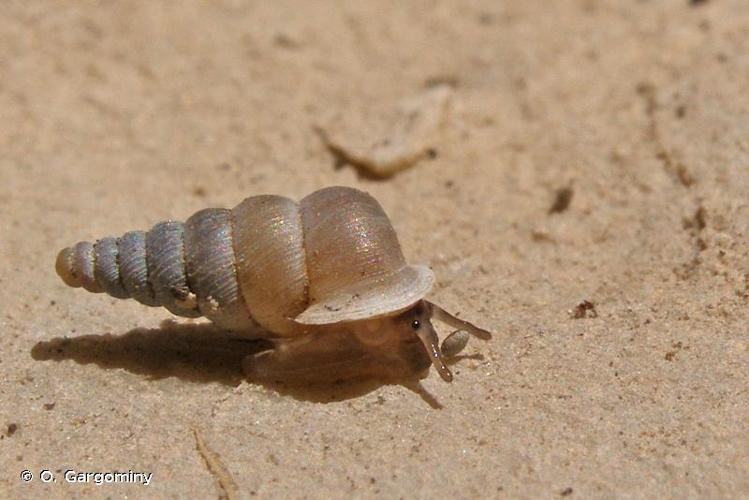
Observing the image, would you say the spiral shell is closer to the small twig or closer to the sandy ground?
the sandy ground

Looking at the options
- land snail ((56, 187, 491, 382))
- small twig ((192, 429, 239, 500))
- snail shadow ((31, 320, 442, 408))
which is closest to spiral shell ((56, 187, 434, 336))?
land snail ((56, 187, 491, 382))

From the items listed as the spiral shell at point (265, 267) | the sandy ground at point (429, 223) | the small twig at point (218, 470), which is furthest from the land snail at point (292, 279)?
the small twig at point (218, 470)

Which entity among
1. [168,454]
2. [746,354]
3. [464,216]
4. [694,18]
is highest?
[694,18]

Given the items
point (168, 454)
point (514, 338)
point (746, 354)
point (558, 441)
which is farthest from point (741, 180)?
point (168, 454)

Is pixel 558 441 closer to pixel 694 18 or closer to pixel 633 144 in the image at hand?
pixel 633 144

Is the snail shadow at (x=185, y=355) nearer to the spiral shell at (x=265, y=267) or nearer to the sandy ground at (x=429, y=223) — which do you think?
the sandy ground at (x=429, y=223)

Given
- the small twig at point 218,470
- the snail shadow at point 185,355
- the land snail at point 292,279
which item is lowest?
the snail shadow at point 185,355

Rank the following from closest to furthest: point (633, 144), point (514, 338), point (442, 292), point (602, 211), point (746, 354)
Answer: point (746, 354) → point (514, 338) → point (442, 292) → point (602, 211) → point (633, 144)
